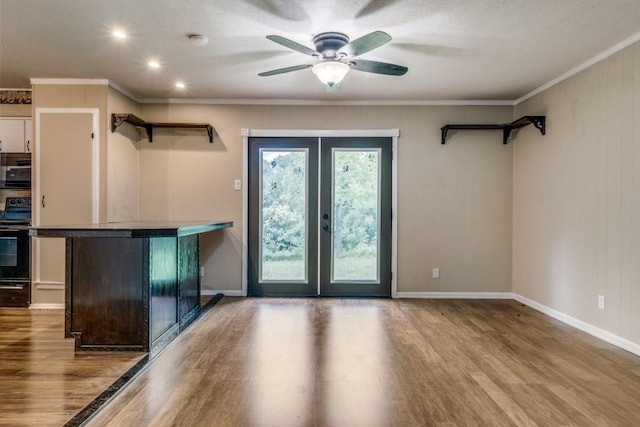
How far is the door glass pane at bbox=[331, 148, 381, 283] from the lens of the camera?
4.77 metres

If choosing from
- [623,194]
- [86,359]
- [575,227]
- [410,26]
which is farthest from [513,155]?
[86,359]

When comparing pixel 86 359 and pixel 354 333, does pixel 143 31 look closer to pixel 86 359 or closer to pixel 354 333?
pixel 86 359

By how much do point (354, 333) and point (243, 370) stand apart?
1.16 meters

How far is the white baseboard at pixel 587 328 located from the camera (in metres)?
2.97

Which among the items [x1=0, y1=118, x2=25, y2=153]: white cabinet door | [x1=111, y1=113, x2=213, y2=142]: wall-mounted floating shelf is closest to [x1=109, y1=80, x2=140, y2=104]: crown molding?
[x1=111, y1=113, x2=213, y2=142]: wall-mounted floating shelf

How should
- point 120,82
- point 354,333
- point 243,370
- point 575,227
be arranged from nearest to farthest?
point 243,370
point 354,333
point 575,227
point 120,82

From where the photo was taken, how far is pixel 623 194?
10.1 feet

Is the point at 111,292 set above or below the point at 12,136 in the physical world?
below

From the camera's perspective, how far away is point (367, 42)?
98.9 inches

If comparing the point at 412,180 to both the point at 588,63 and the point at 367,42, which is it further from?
the point at 367,42

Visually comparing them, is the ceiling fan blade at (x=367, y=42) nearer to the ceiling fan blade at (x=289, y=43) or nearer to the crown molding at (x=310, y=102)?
the ceiling fan blade at (x=289, y=43)

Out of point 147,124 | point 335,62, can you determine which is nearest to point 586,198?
point 335,62

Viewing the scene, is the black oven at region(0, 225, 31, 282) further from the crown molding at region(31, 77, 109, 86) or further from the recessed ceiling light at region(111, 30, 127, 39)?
the recessed ceiling light at region(111, 30, 127, 39)

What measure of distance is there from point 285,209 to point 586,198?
3.22m
